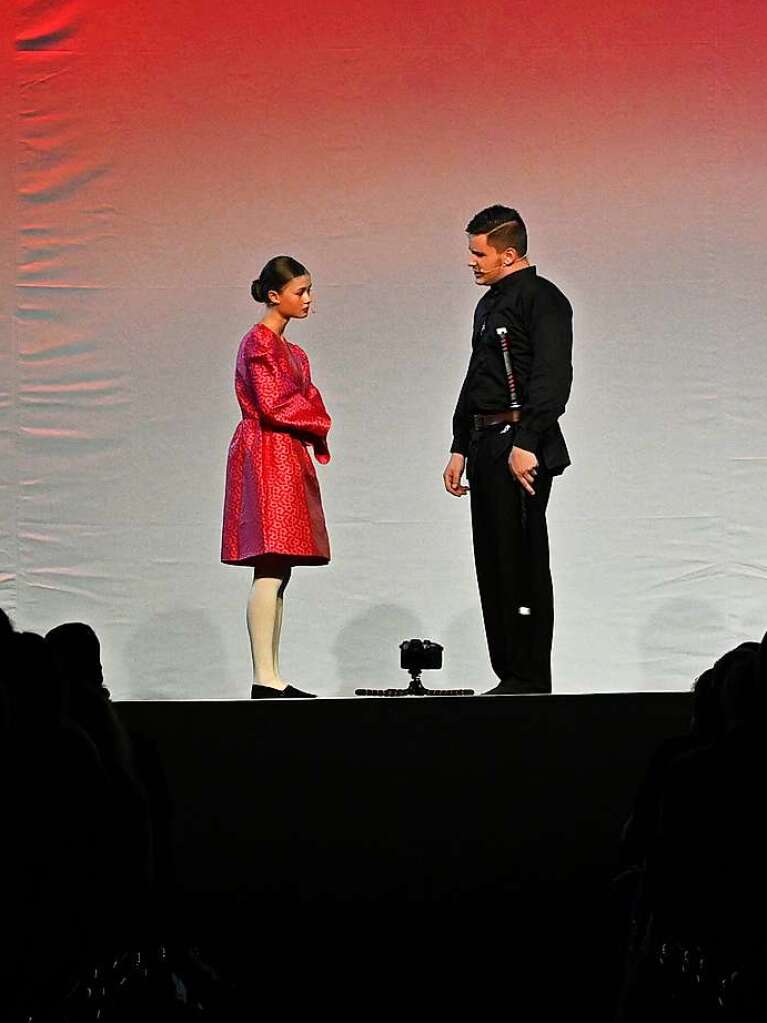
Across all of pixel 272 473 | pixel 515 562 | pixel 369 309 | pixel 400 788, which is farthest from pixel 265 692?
pixel 369 309

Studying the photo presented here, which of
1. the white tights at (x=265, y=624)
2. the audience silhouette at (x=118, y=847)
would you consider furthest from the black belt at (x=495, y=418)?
the audience silhouette at (x=118, y=847)

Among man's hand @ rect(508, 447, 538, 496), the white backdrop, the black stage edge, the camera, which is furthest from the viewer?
the white backdrop

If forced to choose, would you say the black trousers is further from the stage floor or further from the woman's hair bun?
the stage floor

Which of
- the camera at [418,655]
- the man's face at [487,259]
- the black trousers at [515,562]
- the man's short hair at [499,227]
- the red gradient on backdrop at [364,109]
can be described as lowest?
the camera at [418,655]

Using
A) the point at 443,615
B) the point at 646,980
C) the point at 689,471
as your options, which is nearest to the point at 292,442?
the point at 443,615

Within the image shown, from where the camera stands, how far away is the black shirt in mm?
3938

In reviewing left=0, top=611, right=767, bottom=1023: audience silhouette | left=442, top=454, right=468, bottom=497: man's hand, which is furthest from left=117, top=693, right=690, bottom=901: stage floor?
left=442, top=454, right=468, bottom=497: man's hand

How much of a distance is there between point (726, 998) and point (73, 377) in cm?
429

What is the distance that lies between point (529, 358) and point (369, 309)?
1703mm

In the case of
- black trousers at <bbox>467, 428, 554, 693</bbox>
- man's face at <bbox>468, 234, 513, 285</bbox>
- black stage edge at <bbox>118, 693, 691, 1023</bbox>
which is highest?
man's face at <bbox>468, 234, 513, 285</bbox>

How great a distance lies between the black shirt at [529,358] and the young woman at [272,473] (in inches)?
15.9

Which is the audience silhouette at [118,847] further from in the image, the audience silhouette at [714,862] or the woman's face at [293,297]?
the woman's face at [293,297]

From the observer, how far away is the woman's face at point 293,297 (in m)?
4.11

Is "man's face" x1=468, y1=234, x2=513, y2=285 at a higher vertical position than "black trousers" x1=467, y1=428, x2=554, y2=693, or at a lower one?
higher
